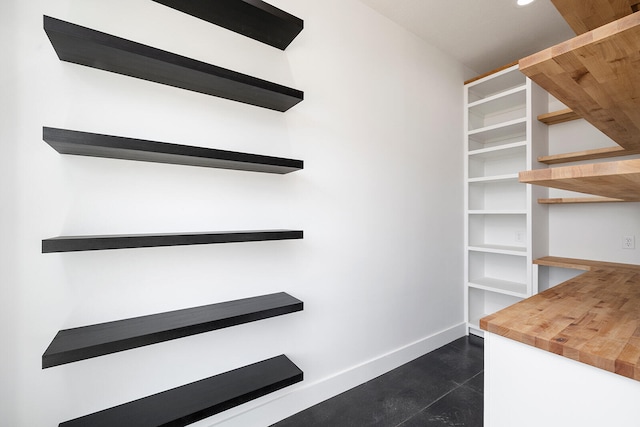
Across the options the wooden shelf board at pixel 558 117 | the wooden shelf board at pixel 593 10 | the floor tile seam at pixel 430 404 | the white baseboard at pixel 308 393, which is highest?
the wooden shelf board at pixel 558 117

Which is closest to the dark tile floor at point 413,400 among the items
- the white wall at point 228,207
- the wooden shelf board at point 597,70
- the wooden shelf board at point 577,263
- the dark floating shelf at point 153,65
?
the white wall at point 228,207

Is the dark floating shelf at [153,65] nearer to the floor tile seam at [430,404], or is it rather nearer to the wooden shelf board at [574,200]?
the floor tile seam at [430,404]

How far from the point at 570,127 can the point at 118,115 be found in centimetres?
360

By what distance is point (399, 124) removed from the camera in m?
2.43

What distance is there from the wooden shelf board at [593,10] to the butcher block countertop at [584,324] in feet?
3.16

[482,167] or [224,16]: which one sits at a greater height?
[224,16]

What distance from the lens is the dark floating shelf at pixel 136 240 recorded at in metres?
1.04

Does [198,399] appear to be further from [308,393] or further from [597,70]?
[597,70]

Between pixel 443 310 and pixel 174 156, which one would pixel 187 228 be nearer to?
pixel 174 156

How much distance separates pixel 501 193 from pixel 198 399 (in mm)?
3339

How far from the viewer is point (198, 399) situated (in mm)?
1331

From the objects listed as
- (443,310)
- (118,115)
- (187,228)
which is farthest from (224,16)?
(443,310)

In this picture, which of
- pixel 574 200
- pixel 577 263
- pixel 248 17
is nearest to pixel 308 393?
pixel 248 17

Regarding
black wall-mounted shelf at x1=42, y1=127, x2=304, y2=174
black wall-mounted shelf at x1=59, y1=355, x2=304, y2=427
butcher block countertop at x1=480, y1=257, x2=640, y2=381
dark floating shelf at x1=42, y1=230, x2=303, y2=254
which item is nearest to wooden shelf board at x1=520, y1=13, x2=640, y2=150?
butcher block countertop at x1=480, y1=257, x2=640, y2=381
